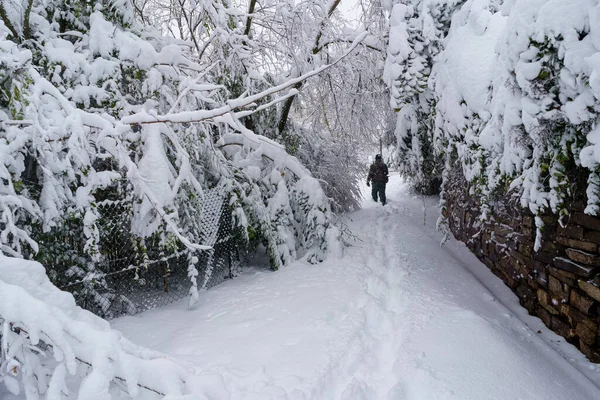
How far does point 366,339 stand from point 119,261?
2.76 meters

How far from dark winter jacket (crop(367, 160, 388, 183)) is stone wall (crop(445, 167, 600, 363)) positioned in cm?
600

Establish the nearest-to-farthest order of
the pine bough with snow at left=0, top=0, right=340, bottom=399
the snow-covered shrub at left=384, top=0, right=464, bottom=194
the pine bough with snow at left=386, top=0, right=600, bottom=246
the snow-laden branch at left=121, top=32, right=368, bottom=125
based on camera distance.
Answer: the pine bough with snow at left=0, top=0, right=340, bottom=399, the snow-laden branch at left=121, top=32, right=368, bottom=125, the pine bough with snow at left=386, top=0, right=600, bottom=246, the snow-covered shrub at left=384, top=0, right=464, bottom=194

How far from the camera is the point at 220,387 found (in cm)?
249

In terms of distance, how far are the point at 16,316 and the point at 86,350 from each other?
34 cm

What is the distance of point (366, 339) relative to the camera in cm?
341

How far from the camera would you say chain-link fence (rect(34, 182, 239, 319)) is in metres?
3.59

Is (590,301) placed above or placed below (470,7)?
below

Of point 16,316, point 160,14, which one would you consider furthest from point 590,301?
point 160,14

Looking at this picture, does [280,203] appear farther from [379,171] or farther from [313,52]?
[379,171]

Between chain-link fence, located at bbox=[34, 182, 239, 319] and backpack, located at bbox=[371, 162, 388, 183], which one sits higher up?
backpack, located at bbox=[371, 162, 388, 183]

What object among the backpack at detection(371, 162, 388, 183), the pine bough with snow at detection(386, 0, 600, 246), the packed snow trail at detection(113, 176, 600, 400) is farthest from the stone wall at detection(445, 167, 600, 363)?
the backpack at detection(371, 162, 388, 183)

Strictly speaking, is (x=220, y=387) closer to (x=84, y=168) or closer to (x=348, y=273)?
(x=84, y=168)

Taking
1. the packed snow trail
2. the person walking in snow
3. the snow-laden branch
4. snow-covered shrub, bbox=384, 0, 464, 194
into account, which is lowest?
the packed snow trail

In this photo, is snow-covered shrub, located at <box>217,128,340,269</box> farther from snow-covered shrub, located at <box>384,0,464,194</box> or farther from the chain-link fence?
snow-covered shrub, located at <box>384,0,464,194</box>
